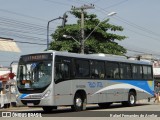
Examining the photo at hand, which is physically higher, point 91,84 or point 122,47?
point 122,47

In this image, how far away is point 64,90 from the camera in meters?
21.3

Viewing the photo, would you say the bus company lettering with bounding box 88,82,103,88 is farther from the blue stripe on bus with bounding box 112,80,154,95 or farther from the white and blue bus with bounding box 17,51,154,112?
the blue stripe on bus with bounding box 112,80,154,95

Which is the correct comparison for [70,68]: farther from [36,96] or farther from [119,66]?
[119,66]

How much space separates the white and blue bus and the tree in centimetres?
2087

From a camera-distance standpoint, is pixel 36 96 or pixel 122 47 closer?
pixel 36 96

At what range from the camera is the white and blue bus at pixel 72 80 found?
2064cm

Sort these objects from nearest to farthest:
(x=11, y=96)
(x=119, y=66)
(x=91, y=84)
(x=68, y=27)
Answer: (x=91, y=84), (x=119, y=66), (x=11, y=96), (x=68, y=27)

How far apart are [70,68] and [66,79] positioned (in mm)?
665

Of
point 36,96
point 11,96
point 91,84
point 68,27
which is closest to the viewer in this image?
point 36,96

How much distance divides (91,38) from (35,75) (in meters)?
29.5

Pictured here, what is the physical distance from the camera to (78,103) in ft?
73.7

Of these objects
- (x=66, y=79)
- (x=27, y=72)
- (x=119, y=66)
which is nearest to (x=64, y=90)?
(x=66, y=79)

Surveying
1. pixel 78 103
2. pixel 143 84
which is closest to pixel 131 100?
pixel 143 84

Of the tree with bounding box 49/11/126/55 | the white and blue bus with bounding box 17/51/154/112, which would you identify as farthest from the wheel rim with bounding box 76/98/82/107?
the tree with bounding box 49/11/126/55
